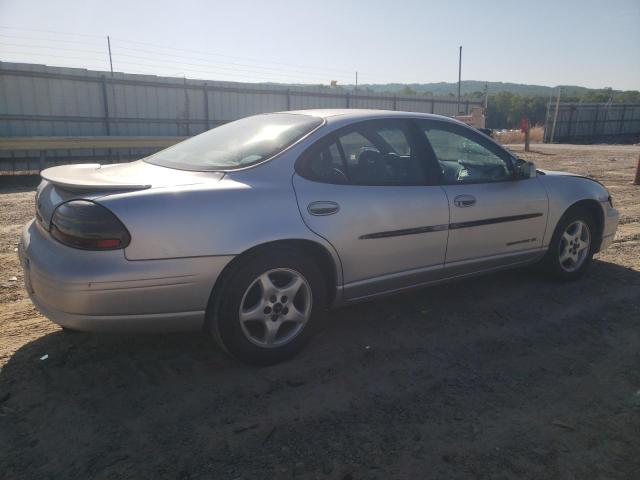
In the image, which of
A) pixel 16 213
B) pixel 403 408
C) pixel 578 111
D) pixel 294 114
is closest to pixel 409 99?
pixel 578 111

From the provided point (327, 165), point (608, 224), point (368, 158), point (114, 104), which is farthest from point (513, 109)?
point (327, 165)

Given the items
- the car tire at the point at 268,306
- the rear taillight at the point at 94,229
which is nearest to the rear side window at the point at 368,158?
the car tire at the point at 268,306

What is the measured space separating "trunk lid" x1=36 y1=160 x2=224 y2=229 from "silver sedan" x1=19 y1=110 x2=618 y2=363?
0.04 feet

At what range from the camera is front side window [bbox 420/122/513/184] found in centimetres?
392

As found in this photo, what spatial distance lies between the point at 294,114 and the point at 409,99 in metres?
19.9

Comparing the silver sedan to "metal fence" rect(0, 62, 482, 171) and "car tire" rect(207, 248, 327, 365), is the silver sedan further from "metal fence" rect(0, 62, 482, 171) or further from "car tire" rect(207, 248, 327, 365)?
"metal fence" rect(0, 62, 482, 171)

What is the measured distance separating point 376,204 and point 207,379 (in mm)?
1492

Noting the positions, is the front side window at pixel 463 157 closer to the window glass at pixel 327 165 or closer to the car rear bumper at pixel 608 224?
the window glass at pixel 327 165

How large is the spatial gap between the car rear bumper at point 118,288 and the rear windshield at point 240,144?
29.6 inches

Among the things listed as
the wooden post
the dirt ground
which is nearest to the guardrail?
the wooden post

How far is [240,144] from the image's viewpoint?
3.47 m

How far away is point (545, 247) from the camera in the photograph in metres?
4.52

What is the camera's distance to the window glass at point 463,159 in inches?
154

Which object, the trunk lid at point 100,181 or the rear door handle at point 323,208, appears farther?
the rear door handle at point 323,208
